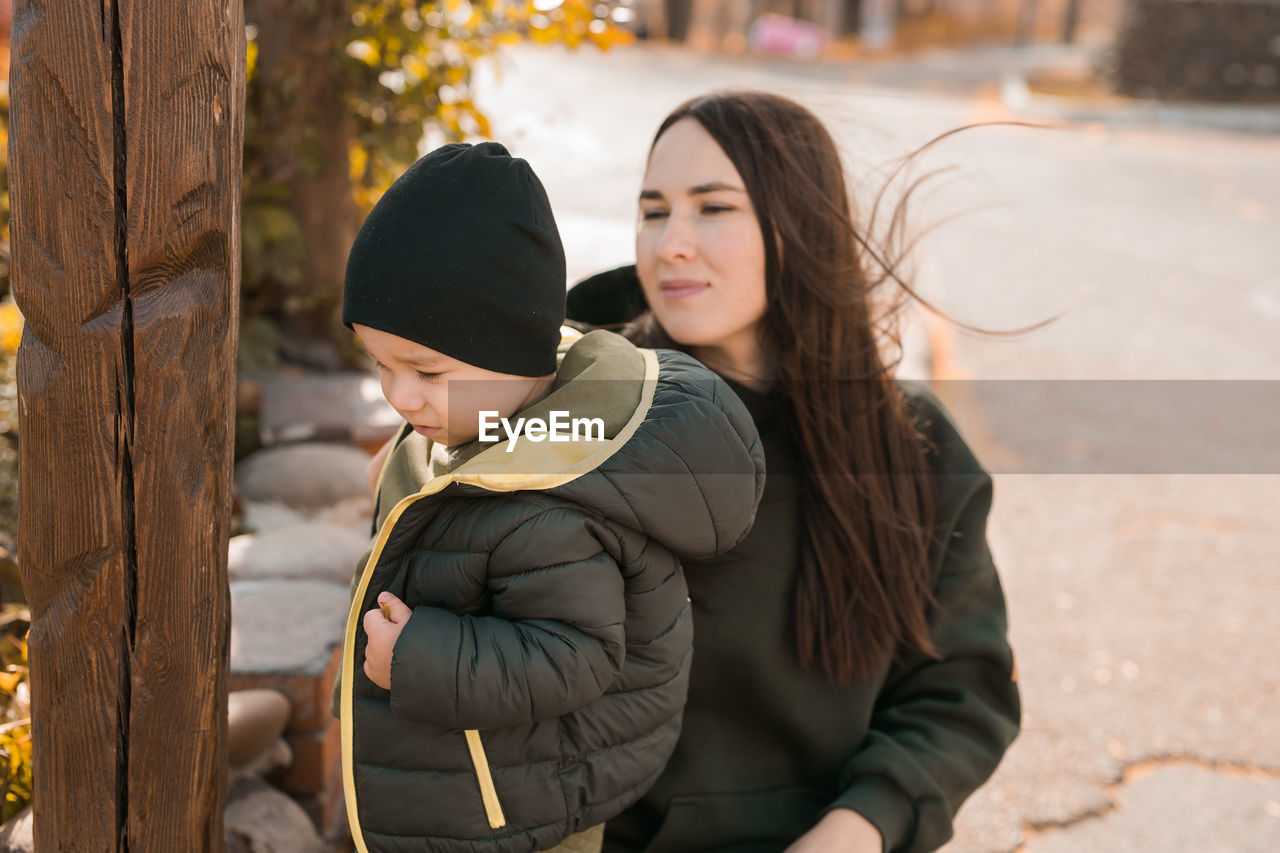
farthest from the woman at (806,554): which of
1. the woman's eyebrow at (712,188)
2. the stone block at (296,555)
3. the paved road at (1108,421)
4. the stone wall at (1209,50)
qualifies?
the stone wall at (1209,50)

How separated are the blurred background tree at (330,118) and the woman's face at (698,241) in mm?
1873

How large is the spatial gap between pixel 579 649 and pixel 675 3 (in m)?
21.3

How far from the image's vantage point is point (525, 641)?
1429 mm

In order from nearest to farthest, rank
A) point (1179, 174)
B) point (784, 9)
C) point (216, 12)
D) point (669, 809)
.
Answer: point (216, 12) < point (669, 809) < point (1179, 174) < point (784, 9)

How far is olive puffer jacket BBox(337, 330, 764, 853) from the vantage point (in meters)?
1.42

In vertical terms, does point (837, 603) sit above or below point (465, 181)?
below

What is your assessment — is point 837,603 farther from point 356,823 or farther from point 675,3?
point 675,3

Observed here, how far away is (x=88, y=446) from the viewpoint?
1.46 metres

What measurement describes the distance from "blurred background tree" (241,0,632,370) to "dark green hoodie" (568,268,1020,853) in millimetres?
2239

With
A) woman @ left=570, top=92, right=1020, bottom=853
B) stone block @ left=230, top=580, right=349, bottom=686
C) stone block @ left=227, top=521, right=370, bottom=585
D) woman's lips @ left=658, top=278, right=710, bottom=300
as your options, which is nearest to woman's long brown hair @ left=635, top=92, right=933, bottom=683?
woman @ left=570, top=92, right=1020, bottom=853

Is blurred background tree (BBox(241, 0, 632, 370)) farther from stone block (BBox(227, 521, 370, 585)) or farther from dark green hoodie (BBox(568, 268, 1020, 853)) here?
dark green hoodie (BBox(568, 268, 1020, 853))

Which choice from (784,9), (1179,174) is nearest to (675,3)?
(784,9)

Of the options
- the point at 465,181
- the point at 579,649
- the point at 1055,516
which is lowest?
the point at 1055,516

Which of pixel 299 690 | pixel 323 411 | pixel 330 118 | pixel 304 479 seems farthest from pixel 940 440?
pixel 330 118
